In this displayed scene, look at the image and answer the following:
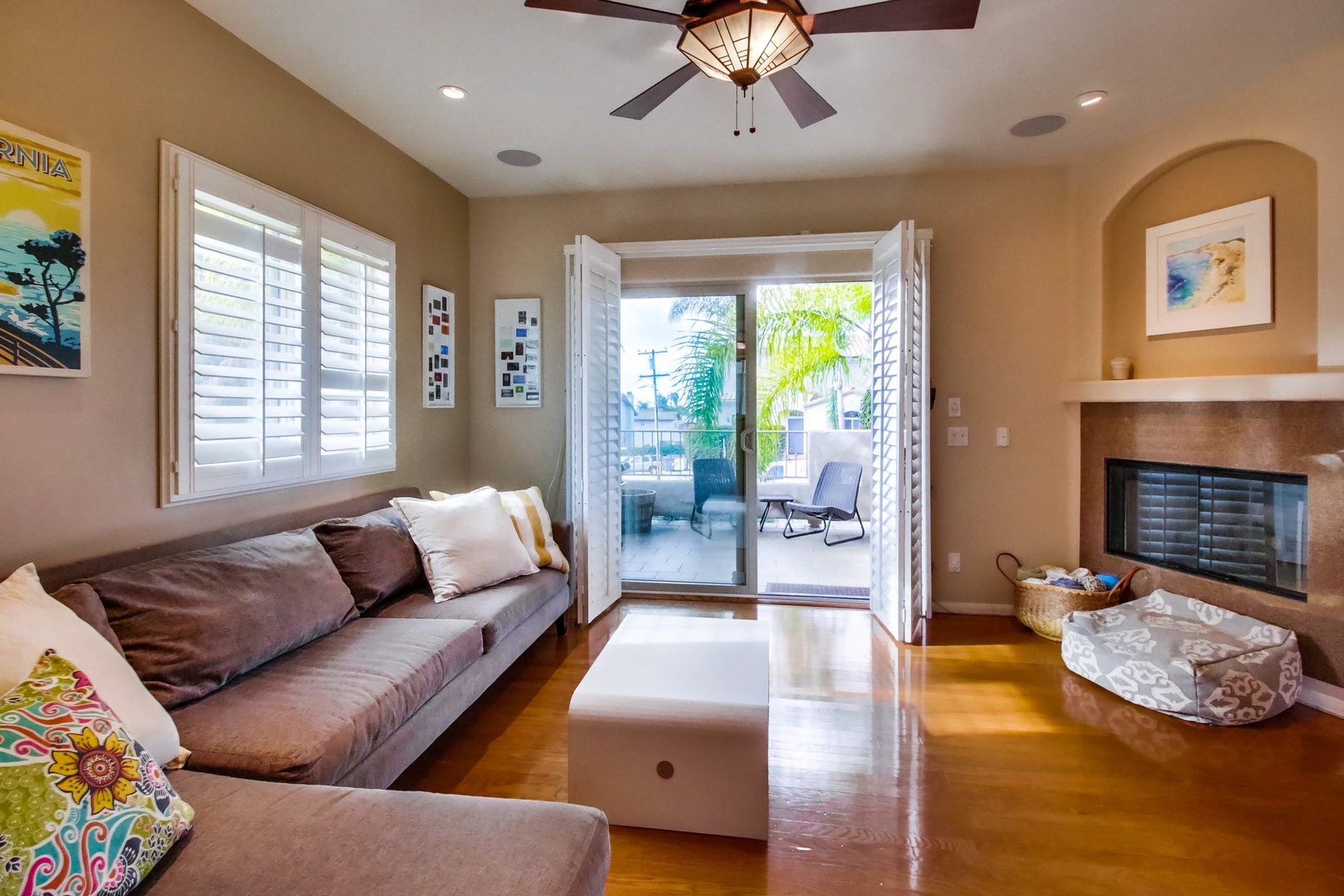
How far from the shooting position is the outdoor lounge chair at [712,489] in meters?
4.00

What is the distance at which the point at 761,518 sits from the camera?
615 cm

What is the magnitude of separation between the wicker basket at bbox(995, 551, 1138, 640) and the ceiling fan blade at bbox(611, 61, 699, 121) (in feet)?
9.79

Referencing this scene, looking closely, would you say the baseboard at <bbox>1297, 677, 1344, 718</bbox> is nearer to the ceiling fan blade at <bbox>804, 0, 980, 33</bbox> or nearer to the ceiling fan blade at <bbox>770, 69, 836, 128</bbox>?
the ceiling fan blade at <bbox>804, 0, 980, 33</bbox>

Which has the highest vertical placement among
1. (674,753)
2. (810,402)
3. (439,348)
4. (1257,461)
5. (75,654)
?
(439,348)

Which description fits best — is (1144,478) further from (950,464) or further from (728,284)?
(728,284)

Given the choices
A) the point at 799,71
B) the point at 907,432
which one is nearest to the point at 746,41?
the point at 799,71

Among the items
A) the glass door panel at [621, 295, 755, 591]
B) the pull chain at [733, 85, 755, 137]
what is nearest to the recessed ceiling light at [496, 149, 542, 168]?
the glass door panel at [621, 295, 755, 591]

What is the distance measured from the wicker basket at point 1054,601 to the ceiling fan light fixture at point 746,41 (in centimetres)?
283

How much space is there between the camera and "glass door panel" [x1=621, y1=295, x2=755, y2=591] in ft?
13.0

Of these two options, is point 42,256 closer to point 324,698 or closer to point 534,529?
point 324,698

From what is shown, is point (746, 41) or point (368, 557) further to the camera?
point (368, 557)

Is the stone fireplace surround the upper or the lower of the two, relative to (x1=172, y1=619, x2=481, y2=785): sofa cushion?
upper

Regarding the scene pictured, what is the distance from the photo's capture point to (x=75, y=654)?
1.30m

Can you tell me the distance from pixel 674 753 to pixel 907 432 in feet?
7.03
